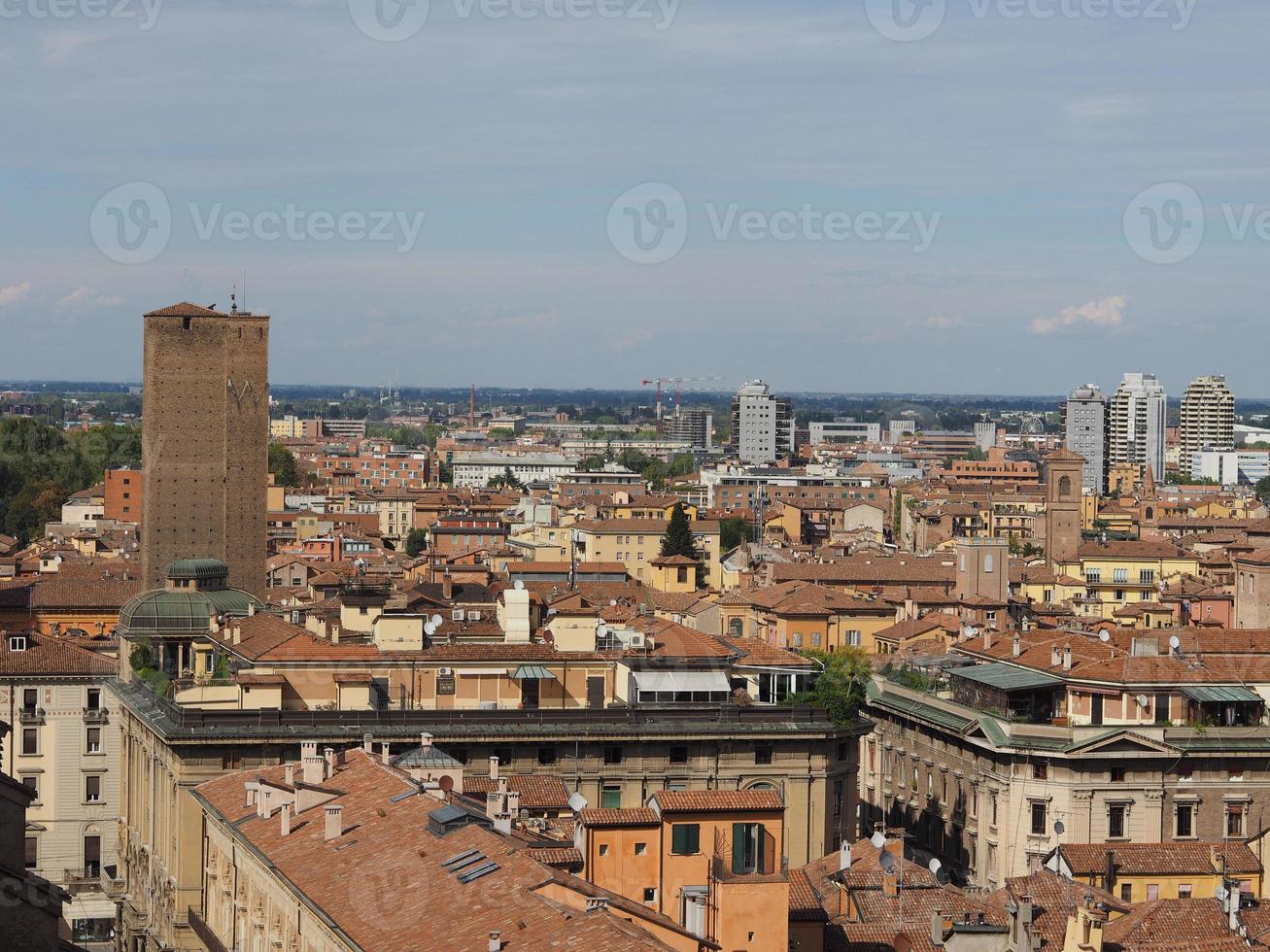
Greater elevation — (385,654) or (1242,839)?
(385,654)

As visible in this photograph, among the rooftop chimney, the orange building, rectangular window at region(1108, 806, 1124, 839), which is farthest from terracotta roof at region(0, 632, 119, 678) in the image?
the orange building

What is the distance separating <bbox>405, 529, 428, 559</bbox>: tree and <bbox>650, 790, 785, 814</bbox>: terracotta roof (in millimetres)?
80275

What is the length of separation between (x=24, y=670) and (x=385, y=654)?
34.1 feet

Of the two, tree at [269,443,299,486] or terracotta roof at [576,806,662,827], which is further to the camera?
tree at [269,443,299,486]

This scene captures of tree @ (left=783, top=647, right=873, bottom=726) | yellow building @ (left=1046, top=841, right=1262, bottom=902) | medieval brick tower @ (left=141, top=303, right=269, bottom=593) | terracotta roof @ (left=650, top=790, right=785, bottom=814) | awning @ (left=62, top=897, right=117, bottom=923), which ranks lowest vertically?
awning @ (left=62, top=897, right=117, bottom=923)

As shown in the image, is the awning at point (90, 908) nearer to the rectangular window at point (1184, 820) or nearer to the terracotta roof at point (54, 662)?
the terracotta roof at point (54, 662)

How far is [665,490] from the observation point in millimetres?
157375

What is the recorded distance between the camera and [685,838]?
27.3 m

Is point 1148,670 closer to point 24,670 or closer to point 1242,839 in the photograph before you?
point 1242,839

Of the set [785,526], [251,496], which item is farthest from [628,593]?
[785,526]

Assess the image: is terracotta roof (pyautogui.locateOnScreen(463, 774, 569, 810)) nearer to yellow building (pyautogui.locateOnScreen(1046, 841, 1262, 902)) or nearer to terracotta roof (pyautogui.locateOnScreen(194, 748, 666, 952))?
terracotta roof (pyautogui.locateOnScreen(194, 748, 666, 952))

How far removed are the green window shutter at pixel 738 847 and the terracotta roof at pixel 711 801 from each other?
0.21 m

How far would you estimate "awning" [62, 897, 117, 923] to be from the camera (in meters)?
44.6

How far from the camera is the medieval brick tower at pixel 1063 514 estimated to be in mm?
98125
